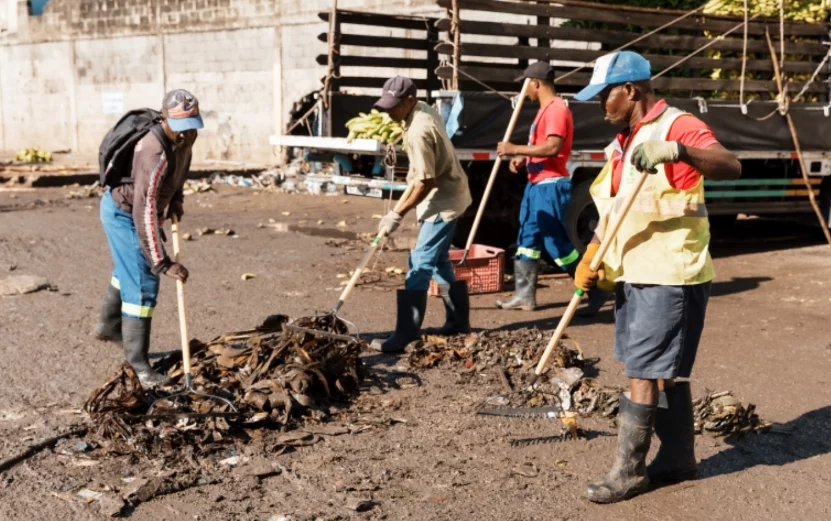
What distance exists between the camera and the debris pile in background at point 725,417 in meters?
5.05

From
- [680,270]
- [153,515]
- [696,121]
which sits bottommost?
[153,515]

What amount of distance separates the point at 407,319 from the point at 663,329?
8.96ft

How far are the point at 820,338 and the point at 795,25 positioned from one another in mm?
5481

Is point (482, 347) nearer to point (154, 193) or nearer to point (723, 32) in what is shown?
point (154, 193)

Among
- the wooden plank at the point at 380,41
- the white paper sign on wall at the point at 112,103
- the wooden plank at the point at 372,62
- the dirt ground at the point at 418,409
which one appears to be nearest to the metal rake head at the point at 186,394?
the dirt ground at the point at 418,409

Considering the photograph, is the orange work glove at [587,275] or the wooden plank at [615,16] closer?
the orange work glove at [587,275]

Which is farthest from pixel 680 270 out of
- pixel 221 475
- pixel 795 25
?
pixel 795 25

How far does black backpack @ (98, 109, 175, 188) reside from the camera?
18.5 ft

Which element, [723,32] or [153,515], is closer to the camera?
[153,515]

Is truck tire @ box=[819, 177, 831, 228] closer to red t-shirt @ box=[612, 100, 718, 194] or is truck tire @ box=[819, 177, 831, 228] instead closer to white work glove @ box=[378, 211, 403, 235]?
white work glove @ box=[378, 211, 403, 235]

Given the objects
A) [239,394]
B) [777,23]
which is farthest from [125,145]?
[777,23]

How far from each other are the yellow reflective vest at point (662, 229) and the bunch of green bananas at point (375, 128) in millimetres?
5288

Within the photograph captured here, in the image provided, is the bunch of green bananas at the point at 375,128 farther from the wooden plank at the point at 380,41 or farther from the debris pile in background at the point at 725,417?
the debris pile in background at the point at 725,417

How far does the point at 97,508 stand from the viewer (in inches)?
164
